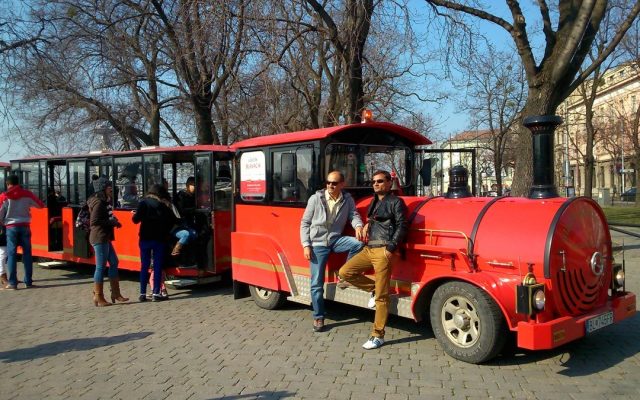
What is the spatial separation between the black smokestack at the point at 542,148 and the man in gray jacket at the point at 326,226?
1968mm

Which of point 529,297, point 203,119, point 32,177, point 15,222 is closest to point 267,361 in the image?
point 529,297

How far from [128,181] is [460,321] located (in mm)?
6836

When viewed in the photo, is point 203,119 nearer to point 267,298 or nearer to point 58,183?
point 58,183

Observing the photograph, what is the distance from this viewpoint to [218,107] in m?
21.1

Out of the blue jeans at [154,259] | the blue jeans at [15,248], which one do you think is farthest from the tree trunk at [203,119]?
the blue jeans at [154,259]

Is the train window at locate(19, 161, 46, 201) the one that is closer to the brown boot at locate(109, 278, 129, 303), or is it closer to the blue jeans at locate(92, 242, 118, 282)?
the blue jeans at locate(92, 242, 118, 282)

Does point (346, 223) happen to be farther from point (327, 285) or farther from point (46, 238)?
point (46, 238)

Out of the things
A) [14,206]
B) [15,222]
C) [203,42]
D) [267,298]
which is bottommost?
[267,298]

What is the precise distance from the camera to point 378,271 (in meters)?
5.69

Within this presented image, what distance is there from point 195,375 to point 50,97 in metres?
16.3

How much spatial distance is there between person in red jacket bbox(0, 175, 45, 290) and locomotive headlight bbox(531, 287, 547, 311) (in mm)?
8635

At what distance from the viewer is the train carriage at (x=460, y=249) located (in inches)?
194

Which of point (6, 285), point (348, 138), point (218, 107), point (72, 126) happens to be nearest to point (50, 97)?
point (72, 126)

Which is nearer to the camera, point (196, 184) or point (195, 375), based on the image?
point (195, 375)
